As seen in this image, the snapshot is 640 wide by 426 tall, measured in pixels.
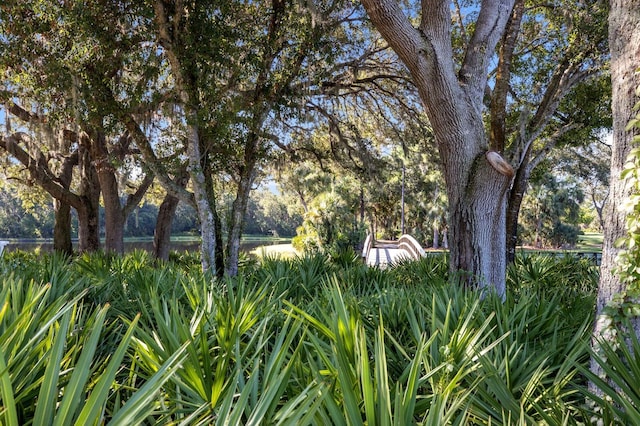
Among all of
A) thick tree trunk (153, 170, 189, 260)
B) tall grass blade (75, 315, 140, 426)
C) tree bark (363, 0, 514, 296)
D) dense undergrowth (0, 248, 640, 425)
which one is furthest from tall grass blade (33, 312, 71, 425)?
thick tree trunk (153, 170, 189, 260)

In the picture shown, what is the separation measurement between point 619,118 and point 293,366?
2.53m

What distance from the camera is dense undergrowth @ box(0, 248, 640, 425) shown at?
1251 mm

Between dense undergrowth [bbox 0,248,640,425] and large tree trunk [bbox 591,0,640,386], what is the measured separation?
0.33m

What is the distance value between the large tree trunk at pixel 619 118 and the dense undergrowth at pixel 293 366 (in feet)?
1.07

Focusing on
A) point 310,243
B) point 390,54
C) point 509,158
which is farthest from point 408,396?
point 310,243

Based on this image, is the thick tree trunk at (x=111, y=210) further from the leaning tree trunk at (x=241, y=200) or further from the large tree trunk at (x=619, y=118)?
the large tree trunk at (x=619, y=118)

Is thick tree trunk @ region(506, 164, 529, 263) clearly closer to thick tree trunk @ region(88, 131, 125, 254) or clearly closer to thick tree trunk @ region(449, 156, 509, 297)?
thick tree trunk @ region(449, 156, 509, 297)

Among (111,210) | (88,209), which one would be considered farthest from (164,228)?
(88,209)

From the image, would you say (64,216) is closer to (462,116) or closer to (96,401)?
(462,116)

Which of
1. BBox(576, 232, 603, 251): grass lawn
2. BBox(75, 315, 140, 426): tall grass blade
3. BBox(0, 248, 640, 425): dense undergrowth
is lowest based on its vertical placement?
BBox(576, 232, 603, 251): grass lawn

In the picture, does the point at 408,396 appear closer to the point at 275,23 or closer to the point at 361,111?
the point at 275,23

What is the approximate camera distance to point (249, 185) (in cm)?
930

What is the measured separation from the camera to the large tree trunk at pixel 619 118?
2502mm

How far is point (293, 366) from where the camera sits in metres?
1.92
